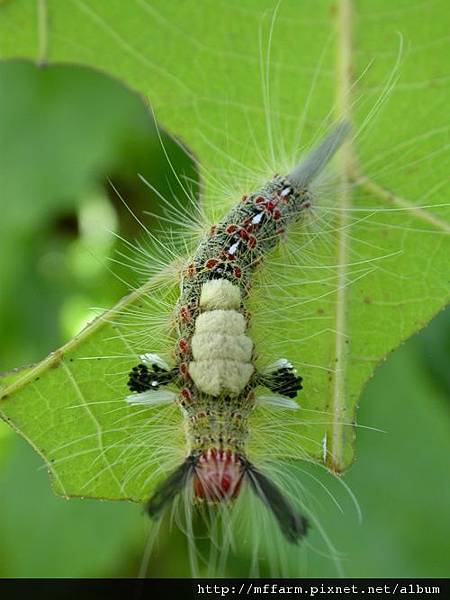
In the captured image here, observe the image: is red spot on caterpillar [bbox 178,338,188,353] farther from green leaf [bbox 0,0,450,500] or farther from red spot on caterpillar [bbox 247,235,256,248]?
red spot on caterpillar [bbox 247,235,256,248]

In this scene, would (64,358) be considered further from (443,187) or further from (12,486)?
(443,187)

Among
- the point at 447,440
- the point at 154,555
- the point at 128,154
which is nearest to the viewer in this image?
the point at 447,440

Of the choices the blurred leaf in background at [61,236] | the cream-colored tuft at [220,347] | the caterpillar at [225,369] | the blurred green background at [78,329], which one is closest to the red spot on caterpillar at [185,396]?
the caterpillar at [225,369]

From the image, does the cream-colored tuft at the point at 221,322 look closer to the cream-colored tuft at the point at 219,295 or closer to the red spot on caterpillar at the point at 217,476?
the cream-colored tuft at the point at 219,295

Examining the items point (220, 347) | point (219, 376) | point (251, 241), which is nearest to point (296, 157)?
point (251, 241)

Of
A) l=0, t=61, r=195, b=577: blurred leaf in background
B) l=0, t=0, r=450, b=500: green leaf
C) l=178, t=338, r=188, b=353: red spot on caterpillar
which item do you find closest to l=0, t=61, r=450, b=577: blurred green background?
l=0, t=61, r=195, b=577: blurred leaf in background
